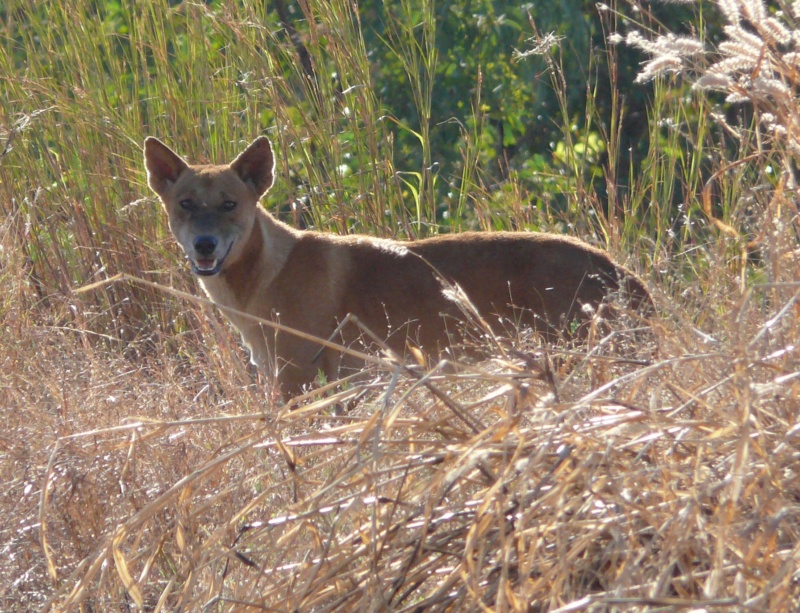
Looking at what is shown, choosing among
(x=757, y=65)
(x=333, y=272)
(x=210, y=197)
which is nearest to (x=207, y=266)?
(x=210, y=197)

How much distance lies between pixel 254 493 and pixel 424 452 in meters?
1.10

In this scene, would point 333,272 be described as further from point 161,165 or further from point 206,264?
point 161,165

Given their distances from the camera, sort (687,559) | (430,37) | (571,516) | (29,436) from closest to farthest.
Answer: (687,559) → (571,516) → (29,436) → (430,37)

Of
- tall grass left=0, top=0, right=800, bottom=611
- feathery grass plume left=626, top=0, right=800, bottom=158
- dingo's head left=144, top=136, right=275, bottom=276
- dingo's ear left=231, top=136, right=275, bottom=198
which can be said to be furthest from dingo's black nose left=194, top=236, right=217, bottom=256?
feathery grass plume left=626, top=0, right=800, bottom=158

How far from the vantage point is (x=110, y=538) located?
2.40 metres

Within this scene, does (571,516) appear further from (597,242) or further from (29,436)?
(597,242)

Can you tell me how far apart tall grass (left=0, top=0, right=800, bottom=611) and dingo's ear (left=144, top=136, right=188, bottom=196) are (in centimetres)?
56

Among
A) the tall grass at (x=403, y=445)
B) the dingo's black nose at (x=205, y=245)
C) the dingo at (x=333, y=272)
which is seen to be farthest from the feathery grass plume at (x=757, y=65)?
the dingo's black nose at (x=205, y=245)

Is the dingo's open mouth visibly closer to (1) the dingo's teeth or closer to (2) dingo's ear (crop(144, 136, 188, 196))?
(1) the dingo's teeth

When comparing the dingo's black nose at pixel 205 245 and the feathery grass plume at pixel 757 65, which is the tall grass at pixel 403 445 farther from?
the dingo's black nose at pixel 205 245

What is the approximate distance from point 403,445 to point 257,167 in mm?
3358

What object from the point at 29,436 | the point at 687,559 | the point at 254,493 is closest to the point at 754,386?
the point at 687,559

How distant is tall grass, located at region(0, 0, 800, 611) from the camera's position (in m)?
2.08

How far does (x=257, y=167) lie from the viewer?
5801mm
